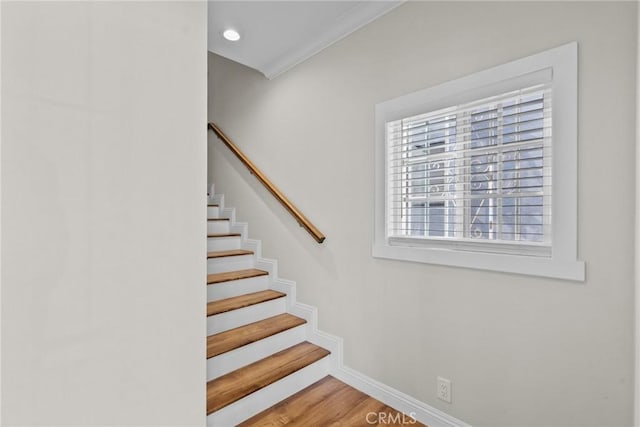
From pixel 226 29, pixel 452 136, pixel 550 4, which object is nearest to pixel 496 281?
pixel 452 136

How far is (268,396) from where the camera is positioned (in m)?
1.88

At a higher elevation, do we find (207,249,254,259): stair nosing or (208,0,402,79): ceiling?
(208,0,402,79): ceiling

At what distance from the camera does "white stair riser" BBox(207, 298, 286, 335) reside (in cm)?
211

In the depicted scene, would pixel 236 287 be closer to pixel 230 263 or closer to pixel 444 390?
pixel 230 263

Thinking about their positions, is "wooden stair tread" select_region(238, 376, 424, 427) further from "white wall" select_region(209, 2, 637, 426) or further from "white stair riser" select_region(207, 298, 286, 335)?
"white stair riser" select_region(207, 298, 286, 335)

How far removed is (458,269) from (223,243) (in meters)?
2.10

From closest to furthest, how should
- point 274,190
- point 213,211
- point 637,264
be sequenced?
point 637,264 → point 274,190 → point 213,211

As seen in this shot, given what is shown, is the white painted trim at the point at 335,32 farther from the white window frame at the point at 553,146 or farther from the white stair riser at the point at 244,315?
the white stair riser at the point at 244,315

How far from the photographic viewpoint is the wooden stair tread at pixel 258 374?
1720mm

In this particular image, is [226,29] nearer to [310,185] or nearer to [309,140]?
[309,140]

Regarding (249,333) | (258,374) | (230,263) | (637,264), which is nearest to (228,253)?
(230,263)

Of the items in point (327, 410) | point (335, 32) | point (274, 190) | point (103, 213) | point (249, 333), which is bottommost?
point (327, 410)

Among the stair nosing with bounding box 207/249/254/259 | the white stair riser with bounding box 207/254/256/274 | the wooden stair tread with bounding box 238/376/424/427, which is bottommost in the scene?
the wooden stair tread with bounding box 238/376/424/427

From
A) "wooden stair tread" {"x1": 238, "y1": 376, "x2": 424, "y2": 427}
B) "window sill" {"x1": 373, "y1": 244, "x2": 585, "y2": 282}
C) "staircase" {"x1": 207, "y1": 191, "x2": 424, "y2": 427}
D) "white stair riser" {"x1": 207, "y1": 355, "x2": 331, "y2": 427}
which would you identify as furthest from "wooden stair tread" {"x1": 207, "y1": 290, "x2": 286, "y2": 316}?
"window sill" {"x1": 373, "y1": 244, "x2": 585, "y2": 282}
